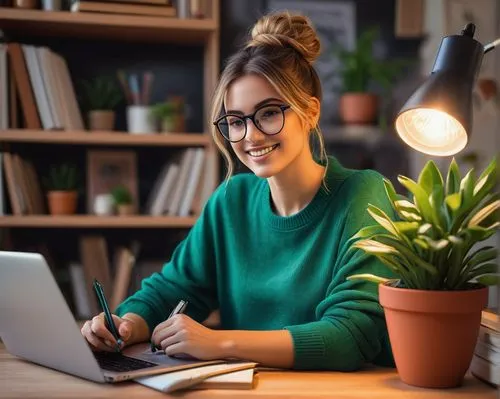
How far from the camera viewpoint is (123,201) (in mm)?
2953

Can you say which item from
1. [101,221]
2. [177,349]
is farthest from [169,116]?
[177,349]

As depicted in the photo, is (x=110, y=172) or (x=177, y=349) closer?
(x=177, y=349)

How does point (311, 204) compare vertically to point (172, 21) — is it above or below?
below

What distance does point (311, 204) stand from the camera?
1.52 meters

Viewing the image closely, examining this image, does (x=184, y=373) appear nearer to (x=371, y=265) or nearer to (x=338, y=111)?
(x=371, y=265)

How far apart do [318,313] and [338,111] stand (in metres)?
2.05

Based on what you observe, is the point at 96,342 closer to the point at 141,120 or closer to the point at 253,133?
the point at 253,133

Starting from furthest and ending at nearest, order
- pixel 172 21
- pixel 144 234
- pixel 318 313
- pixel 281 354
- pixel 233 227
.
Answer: pixel 144 234 < pixel 172 21 < pixel 233 227 < pixel 318 313 < pixel 281 354

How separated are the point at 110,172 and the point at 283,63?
70.0 inches

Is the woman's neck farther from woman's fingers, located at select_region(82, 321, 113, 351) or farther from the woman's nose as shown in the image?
woman's fingers, located at select_region(82, 321, 113, 351)

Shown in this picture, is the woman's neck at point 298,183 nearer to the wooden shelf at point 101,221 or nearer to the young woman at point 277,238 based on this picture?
the young woman at point 277,238

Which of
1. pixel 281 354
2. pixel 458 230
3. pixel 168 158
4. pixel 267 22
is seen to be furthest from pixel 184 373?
pixel 168 158

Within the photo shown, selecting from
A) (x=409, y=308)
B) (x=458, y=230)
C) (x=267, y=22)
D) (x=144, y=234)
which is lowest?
(x=144, y=234)

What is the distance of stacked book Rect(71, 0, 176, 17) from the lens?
2.80 meters
